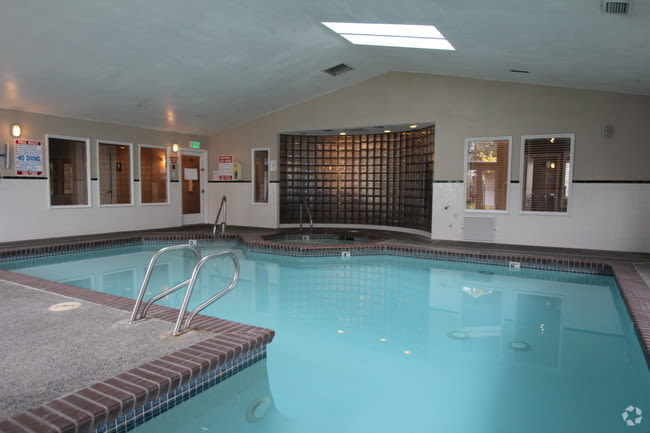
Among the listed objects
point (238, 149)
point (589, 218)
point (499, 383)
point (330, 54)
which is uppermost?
point (330, 54)

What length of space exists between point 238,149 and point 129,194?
8.22 feet

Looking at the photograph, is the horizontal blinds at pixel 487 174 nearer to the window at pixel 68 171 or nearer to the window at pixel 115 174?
the window at pixel 115 174

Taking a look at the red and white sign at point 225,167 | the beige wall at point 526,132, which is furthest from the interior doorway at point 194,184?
the beige wall at point 526,132

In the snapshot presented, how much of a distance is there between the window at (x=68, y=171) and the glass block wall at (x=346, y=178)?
385 cm

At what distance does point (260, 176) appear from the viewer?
960 cm

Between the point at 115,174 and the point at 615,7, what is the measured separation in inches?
316

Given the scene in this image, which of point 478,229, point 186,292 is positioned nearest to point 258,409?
point 186,292

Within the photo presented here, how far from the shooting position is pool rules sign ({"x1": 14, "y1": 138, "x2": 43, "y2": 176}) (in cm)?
673

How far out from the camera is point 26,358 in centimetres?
237

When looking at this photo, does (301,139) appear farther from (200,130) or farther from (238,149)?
(200,130)

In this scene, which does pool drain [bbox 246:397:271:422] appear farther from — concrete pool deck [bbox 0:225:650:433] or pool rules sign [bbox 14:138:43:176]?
pool rules sign [bbox 14:138:43:176]

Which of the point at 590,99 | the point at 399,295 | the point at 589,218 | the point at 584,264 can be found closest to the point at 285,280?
the point at 399,295

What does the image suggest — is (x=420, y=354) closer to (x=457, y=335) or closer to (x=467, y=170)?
(x=457, y=335)

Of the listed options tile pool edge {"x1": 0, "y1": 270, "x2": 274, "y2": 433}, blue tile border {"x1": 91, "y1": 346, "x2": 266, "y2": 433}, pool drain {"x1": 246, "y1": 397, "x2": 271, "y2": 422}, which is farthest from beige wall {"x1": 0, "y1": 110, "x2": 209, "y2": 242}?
pool drain {"x1": 246, "y1": 397, "x2": 271, "y2": 422}
